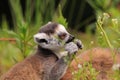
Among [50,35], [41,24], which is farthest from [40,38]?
[41,24]

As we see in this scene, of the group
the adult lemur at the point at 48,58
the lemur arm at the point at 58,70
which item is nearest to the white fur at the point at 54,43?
the adult lemur at the point at 48,58

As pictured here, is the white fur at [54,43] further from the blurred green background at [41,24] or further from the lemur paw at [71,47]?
the lemur paw at [71,47]

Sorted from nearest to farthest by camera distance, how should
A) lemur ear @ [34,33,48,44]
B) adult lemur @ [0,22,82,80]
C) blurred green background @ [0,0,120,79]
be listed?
blurred green background @ [0,0,120,79] → adult lemur @ [0,22,82,80] → lemur ear @ [34,33,48,44]

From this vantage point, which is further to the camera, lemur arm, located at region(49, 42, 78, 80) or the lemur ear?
the lemur ear

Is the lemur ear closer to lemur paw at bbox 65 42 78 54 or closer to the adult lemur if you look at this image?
the adult lemur

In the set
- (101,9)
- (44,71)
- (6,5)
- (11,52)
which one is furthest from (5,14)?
(44,71)

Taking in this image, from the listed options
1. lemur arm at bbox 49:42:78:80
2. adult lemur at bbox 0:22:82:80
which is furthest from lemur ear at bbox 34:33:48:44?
lemur arm at bbox 49:42:78:80

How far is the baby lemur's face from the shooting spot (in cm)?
471

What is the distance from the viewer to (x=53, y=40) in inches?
191

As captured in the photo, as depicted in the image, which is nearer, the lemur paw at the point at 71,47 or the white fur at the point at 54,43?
the lemur paw at the point at 71,47

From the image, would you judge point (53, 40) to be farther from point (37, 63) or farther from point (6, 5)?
point (6, 5)

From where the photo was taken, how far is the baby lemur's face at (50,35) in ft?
15.5

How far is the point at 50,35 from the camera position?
4832mm

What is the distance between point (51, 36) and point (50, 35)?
1 cm
